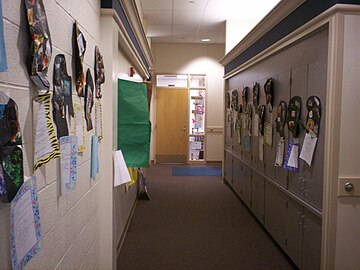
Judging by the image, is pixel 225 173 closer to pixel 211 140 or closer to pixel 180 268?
pixel 211 140

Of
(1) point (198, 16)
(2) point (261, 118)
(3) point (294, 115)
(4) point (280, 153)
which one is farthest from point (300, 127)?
(1) point (198, 16)

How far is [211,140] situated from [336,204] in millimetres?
6998

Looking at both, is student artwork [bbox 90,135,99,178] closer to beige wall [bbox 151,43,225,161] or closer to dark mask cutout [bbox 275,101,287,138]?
dark mask cutout [bbox 275,101,287,138]

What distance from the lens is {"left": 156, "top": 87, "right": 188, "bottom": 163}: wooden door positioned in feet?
30.5

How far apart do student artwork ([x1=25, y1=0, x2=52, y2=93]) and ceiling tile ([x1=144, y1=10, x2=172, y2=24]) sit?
17.3 ft

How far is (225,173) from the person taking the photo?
6809 millimetres

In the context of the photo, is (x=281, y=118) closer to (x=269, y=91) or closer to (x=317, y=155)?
Answer: (x=269, y=91)

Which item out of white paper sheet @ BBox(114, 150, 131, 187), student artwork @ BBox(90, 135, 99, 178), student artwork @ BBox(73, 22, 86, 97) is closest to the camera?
student artwork @ BBox(73, 22, 86, 97)

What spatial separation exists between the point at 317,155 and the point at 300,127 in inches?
15.2

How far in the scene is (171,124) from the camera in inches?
367

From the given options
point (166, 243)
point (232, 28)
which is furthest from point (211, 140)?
point (166, 243)

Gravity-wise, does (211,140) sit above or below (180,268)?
above

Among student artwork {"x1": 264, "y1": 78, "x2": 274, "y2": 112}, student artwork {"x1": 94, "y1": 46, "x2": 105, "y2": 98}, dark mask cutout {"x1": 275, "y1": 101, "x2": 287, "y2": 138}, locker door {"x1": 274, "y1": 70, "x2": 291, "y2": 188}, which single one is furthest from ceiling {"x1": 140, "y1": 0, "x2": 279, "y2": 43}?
student artwork {"x1": 94, "y1": 46, "x2": 105, "y2": 98}

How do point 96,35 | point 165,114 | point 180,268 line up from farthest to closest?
1. point 165,114
2. point 180,268
3. point 96,35
